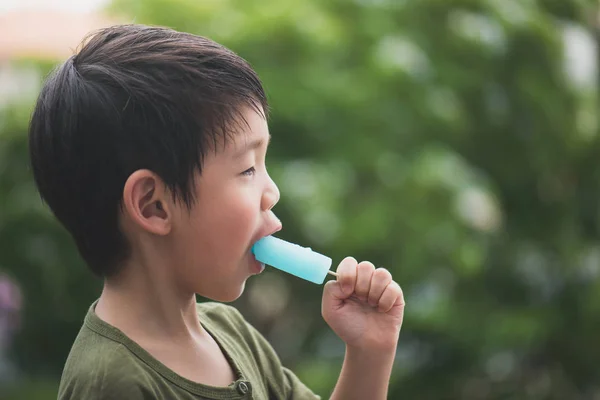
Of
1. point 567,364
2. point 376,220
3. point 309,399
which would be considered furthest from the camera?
point 567,364

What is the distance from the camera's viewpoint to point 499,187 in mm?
3566

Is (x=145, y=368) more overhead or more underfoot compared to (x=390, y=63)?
more overhead

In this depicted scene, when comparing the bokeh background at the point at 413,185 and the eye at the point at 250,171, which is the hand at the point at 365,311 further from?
the bokeh background at the point at 413,185

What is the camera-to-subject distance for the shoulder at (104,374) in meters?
0.93

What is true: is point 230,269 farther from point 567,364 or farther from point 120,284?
point 567,364

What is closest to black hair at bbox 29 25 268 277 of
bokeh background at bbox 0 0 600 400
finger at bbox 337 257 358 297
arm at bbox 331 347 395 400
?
finger at bbox 337 257 358 297

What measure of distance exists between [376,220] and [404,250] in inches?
5.3

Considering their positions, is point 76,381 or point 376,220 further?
point 376,220

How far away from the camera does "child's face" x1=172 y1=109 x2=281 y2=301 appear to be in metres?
1.00

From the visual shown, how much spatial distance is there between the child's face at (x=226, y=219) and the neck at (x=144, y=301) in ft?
0.08

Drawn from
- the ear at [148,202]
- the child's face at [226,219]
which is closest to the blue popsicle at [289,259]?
the child's face at [226,219]

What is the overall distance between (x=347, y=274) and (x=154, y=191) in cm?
26

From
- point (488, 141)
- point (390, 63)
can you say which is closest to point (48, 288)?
point (390, 63)

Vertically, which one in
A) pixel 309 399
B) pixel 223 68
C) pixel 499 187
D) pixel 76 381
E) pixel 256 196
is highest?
pixel 223 68
